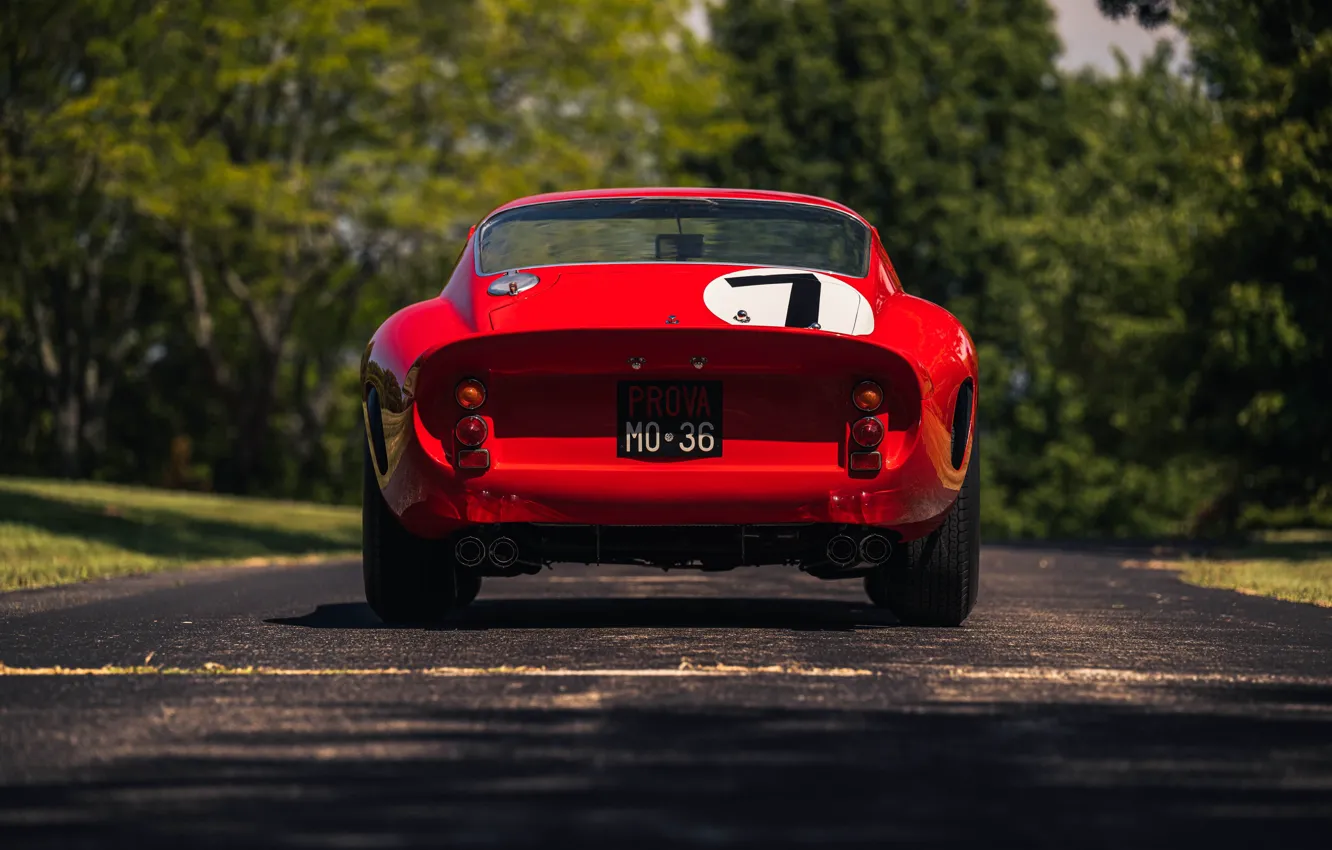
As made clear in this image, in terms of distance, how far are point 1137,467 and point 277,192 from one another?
2319cm

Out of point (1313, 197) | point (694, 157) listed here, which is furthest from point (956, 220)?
point (1313, 197)

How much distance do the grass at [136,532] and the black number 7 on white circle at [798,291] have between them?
5519mm

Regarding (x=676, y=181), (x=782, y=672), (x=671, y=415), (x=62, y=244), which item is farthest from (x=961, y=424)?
(x=676, y=181)

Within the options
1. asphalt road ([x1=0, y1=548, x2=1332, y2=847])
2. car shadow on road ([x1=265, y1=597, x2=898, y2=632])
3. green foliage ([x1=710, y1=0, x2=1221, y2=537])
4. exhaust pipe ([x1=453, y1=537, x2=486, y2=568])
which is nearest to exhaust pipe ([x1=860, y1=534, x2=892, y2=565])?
asphalt road ([x1=0, y1=548, x2=1332, y2=847])

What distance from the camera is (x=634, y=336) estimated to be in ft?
25.5

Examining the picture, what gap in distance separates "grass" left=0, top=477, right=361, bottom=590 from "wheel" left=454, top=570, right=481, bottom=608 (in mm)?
3141

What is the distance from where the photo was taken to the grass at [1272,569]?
38.6 ft

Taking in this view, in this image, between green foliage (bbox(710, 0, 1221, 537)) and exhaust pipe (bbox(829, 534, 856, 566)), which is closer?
exhaust pipe (bbox(829, 534, 856, 566))

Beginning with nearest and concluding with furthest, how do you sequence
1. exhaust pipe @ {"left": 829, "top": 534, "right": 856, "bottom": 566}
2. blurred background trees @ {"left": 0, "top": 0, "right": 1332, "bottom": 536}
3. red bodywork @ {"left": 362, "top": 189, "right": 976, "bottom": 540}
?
red bodywork @ {"left": 362, "top": 189, "right": 976, "bottom": 540}
exhaust pipe @ {"left": 829, "top": 534, "right": 856, "bottom": 566}
blurred background trees @ {"left": 0, "top": 0, "right": 1332, "bottom": 536}

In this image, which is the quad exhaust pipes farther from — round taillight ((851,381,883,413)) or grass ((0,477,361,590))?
grass ((0,477,361,590))

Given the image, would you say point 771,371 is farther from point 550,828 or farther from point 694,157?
point 694,157

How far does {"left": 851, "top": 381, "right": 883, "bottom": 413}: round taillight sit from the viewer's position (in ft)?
25.9

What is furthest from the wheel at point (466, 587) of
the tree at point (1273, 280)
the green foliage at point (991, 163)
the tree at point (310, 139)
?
the green foliage at point (991, 163)

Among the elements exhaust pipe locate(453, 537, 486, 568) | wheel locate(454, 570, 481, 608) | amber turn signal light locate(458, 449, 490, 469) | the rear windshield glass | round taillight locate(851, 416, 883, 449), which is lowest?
wheel locate(454, 570, 481, 608)
